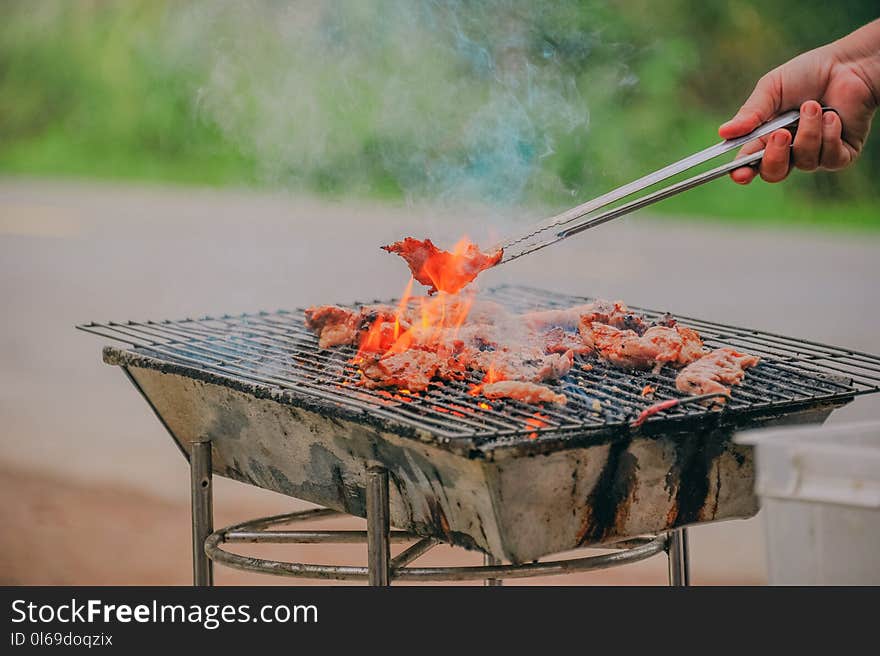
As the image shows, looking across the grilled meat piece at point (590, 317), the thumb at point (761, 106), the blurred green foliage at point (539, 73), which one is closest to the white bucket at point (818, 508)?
the grilled meat piece at point (590, 317)

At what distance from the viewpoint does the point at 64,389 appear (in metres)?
7.28

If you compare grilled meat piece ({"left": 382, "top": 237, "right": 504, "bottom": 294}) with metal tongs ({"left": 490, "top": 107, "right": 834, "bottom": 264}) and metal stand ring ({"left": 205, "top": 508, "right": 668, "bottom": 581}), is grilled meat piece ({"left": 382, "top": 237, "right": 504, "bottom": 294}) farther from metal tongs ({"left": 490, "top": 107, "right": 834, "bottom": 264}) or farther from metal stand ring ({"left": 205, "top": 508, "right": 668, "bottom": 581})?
metal stand ring ({"left": 205, "top": 508, "right": 668, "bottom": 581})

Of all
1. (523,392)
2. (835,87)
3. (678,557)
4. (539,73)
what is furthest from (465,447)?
(539,73)

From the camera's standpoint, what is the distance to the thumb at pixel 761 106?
3.28m

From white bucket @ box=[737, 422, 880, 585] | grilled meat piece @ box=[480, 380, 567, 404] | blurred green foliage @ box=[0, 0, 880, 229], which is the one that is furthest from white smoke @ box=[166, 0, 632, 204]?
white bucket @ box=[737, 422, 880, 585]

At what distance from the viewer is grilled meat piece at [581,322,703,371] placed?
9.56 feet

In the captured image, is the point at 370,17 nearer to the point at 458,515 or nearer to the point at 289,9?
the point at 289,9

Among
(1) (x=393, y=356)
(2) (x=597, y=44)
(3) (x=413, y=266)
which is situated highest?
(2) (x=597, y=44)

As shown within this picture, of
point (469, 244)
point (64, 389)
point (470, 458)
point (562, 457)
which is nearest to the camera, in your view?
point (470, 458)

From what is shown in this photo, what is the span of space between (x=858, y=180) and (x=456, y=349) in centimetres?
540

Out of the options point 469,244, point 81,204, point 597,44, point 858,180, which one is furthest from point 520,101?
point 81,204

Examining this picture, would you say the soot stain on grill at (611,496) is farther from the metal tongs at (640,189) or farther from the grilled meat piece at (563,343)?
the metal tongs at (640,189)

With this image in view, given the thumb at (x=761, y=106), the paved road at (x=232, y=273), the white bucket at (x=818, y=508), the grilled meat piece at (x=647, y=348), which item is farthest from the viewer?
the paved road at (x=232, y=273)

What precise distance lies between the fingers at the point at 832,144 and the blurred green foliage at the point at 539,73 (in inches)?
152
